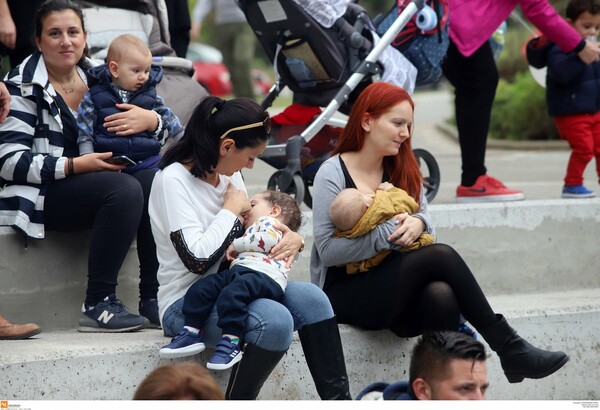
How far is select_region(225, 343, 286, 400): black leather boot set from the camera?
11.8 feet

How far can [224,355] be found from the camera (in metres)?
3.57

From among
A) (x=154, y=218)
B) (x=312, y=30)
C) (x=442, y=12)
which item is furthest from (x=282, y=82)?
(x=154, y=218)

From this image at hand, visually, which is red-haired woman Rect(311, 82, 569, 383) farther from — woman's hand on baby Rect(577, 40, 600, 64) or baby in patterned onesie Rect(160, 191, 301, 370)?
woman's hand on baby Rect(577, 40, 600, 64)

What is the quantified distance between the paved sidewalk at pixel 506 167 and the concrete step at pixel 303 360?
1.62 meters

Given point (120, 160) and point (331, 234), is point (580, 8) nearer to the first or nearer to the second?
point (331, 234)

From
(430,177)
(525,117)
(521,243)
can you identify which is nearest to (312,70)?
(430,177)

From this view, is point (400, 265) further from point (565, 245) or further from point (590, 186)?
point (590, 186)

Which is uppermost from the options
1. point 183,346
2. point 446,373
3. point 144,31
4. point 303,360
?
point 144,31

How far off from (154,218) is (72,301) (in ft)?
2.63

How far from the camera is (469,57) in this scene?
5875mm

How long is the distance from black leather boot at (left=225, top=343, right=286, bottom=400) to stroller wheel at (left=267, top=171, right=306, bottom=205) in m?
1.82

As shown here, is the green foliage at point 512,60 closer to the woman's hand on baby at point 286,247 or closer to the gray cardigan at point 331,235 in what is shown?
the gray cardigan at point 331,235

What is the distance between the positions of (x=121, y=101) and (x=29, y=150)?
16.0 inches

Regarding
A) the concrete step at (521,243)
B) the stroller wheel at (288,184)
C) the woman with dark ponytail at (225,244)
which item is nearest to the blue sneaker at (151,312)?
the concrete step at (521,243)
